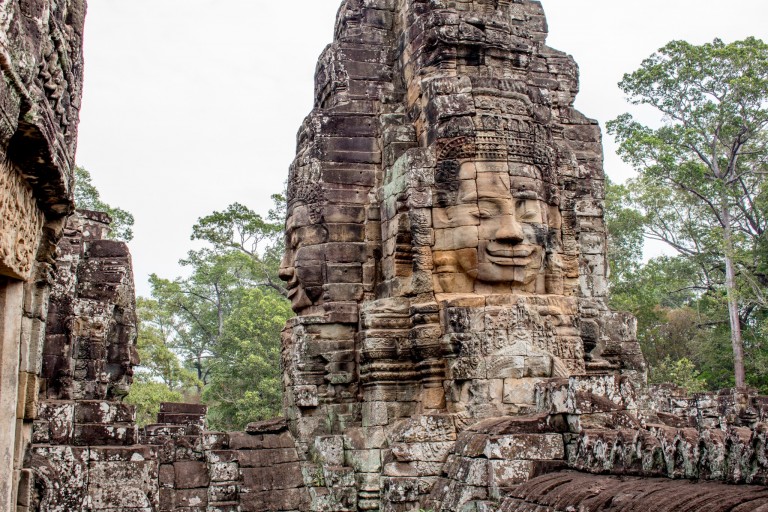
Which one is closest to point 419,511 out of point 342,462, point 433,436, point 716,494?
point 433,436

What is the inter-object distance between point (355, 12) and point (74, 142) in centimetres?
767

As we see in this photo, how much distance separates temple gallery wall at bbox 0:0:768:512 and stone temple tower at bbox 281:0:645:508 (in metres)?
0.03

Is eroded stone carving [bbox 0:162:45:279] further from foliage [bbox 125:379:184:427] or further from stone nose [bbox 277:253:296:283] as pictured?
foliage [bbox 125:379:184:427]

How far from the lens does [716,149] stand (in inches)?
1198

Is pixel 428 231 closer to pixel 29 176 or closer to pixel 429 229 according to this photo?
pixel 429 229

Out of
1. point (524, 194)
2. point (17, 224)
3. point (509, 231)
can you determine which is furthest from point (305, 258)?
point (17, 224)

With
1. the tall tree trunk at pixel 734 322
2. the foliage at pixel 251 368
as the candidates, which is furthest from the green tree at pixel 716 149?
the foliage at pixel 251 368

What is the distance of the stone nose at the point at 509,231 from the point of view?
1069cm

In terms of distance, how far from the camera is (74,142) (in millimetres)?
6062

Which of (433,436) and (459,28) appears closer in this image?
(433,436)

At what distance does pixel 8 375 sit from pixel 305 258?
22.3ft

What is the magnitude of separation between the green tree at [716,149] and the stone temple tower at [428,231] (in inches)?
689

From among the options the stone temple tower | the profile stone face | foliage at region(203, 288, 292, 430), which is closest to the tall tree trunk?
foliage at region(203, 288, 292, 430)

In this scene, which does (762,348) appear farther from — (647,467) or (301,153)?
(647,467)
